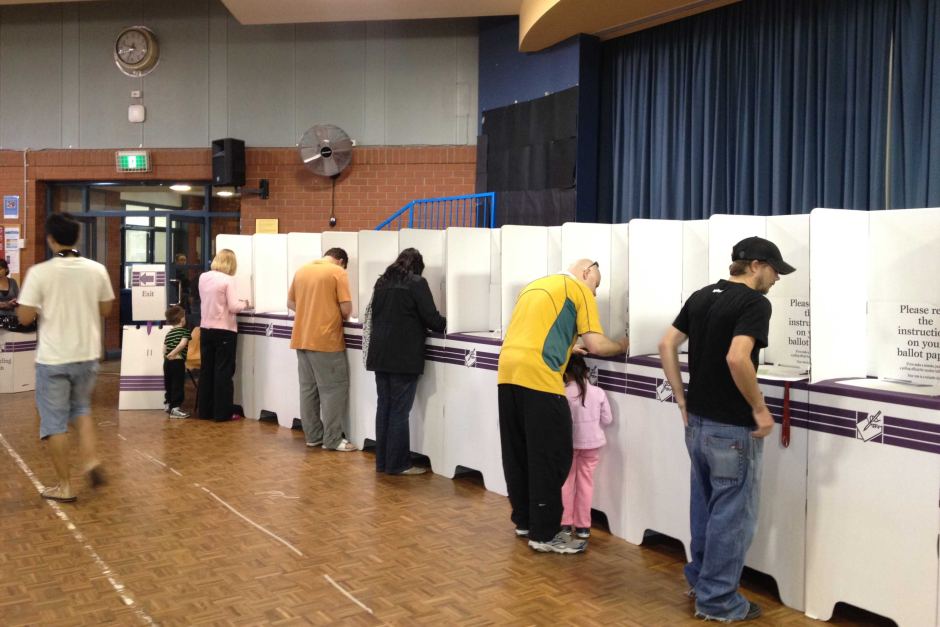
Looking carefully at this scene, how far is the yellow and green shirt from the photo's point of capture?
3.89 meters

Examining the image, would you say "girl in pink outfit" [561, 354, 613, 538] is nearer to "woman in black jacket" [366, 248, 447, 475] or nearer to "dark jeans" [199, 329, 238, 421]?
"woman in black jacket" [366, 248, 447, 475]

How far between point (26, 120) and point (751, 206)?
9194 millimetres

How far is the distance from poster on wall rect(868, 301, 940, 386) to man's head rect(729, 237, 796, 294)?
0.60m

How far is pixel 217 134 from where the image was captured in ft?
35.7

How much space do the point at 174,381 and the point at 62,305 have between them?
300cm

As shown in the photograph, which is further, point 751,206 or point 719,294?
point 751,206

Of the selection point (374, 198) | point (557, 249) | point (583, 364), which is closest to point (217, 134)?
point (374, 198)

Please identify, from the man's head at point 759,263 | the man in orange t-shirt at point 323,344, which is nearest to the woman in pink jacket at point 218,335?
the man in orange t-shirt at point 323,344

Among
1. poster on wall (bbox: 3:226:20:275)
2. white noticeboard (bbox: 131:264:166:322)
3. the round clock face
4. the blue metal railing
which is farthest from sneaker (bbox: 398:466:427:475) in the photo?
poster on wall (bbox: 3:226:20:275)

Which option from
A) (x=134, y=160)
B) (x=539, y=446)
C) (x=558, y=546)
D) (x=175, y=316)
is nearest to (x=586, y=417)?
(x=539, y=446)

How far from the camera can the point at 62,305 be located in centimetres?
453

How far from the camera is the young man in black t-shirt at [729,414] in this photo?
10.1ft

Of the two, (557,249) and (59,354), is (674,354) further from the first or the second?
(59,354)

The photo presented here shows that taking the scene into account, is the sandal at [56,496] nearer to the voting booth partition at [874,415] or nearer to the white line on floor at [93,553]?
the white line on floor at [93,553]
